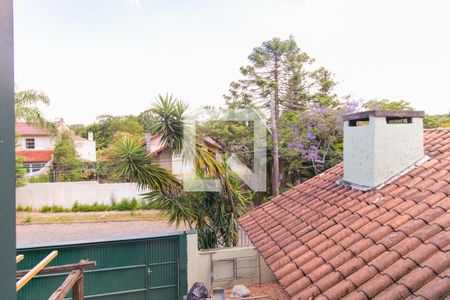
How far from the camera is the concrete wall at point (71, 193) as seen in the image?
16.8 m

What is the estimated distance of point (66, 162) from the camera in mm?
20000

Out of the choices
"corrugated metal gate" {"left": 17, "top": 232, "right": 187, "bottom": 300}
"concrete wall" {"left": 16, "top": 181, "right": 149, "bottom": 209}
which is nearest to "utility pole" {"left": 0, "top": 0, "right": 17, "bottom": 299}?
"corrugated metal gate" {"left": 17, "top": 232, "right": 187, "bottom": 300}

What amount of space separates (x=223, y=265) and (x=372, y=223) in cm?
500

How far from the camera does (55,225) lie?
14383mm

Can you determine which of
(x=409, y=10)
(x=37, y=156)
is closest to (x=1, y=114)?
(x=409, y=10)

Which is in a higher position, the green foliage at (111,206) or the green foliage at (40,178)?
the green foliage at (40,178)

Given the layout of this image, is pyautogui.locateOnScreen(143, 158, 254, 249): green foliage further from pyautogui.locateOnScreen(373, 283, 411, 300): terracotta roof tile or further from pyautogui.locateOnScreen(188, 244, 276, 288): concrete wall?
pyautogui.locateOnScreen(373, 283, 411, 300): terracotta roof tile

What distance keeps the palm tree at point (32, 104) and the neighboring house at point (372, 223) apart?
14.9m

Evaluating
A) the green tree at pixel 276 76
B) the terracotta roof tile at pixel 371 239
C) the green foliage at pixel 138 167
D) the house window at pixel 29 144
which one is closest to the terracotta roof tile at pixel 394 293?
the terracotta roof tile at pixel 371 239

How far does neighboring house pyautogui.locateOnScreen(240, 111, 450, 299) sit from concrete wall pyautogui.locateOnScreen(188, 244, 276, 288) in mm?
2541

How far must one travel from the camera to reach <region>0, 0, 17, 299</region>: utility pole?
56cm

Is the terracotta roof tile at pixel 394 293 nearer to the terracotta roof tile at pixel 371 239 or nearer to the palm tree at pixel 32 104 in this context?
the terracotta roof tile at pixel 371 239

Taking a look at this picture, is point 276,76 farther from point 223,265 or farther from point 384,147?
point 384,147

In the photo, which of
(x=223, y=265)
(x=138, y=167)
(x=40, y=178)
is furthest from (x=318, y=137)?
(x=40, y=178)
